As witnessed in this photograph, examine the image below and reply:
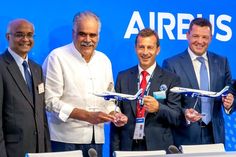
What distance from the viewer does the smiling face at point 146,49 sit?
171 inches

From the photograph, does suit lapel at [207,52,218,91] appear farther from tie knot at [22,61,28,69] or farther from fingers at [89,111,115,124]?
tie knot at [22,61,28,69]

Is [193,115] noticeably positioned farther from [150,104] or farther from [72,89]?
[72,89]

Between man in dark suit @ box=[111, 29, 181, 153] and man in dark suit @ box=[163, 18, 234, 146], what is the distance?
206 mm

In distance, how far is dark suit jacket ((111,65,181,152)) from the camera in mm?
4270

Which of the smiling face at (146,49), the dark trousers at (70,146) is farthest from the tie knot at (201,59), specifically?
the dark trousers at (70,146)

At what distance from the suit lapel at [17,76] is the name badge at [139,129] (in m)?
0.88

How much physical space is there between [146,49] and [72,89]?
693mm

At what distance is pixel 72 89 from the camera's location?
13.8 ft

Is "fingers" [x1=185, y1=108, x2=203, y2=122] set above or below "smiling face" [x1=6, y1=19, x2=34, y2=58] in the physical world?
below

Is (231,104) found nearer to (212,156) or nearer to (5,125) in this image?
(212,156)

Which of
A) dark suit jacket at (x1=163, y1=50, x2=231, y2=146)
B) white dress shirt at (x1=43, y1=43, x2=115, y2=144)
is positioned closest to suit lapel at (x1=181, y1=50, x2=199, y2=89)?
dark suit jacket at (x1=163, y1=50, x2=231, y2=146)

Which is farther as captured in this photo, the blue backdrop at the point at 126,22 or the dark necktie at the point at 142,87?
the blue backdrop at the point at 126,22

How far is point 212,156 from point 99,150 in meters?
1.45

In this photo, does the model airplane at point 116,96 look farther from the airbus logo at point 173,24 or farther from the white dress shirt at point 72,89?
the airbus logo at point 173,24
